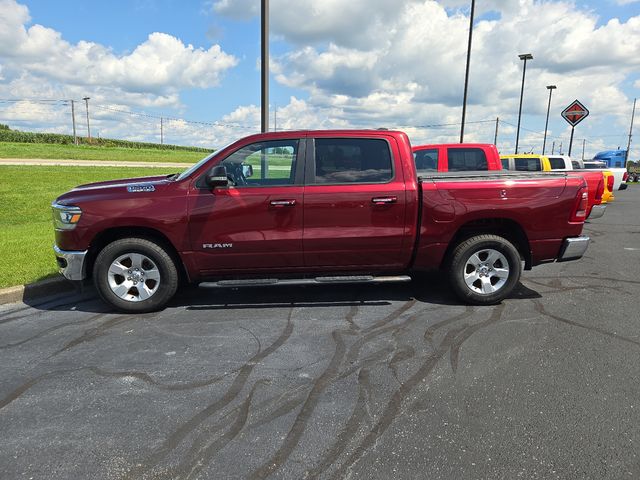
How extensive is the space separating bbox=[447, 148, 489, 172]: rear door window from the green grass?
7.38 meters

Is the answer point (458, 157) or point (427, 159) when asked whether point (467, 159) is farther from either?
point (427, 159)

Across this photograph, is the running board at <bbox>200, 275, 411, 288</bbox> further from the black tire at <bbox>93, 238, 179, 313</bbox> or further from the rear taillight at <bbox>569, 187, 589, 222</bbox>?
the rear taillight at <bbox>569, 187, 589, 222</bbox>

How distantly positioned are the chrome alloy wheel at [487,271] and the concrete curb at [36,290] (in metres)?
4.90

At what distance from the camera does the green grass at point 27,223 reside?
20.0 feet

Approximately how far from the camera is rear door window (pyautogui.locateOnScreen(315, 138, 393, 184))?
493 cm

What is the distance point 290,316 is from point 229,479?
2.48m

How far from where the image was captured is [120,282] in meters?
4.93

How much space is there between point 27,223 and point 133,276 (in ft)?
21.9

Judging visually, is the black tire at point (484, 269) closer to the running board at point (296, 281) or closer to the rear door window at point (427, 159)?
the running board at point (296, 281)

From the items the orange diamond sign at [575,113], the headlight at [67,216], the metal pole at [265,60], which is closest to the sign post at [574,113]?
the orange diamond sign at [575,113]

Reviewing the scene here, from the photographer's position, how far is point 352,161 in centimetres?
498

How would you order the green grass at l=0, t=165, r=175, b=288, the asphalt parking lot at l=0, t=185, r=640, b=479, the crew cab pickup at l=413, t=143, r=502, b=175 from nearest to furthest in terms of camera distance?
the asphalt parking lot at l=0, t=185, r=640, b=479 → the green grass at l=0, t=165, r=175, b=288 → the crew cab pickup at l=413, t=143, r=502, b=175

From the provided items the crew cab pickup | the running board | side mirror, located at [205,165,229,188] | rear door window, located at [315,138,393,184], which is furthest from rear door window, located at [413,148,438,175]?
side mirror, located at [205,165,229,188]

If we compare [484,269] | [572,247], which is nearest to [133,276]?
[484,269]
